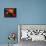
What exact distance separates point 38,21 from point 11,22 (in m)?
0.75

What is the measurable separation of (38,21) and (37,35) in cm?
43

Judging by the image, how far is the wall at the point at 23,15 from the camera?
3.46 m

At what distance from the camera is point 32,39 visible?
324 cm

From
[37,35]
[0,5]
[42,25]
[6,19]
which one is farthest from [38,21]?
[0,5]

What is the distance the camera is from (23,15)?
348 centimetres

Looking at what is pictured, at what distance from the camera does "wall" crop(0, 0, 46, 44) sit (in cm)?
346

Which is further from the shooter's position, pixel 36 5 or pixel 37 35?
pixel 36 5

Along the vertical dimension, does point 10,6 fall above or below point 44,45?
above

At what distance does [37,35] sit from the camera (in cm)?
324

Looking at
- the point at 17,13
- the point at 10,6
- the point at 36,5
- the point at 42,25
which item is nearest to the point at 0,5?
the point at 10,6

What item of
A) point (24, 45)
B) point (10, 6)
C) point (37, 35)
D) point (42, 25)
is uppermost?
point (10, 6)

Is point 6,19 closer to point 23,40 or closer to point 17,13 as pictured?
point 17,13

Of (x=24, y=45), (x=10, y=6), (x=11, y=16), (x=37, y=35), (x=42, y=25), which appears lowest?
(x=24, y=45)

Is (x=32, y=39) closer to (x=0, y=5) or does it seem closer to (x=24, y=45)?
(x=24, y=45)
